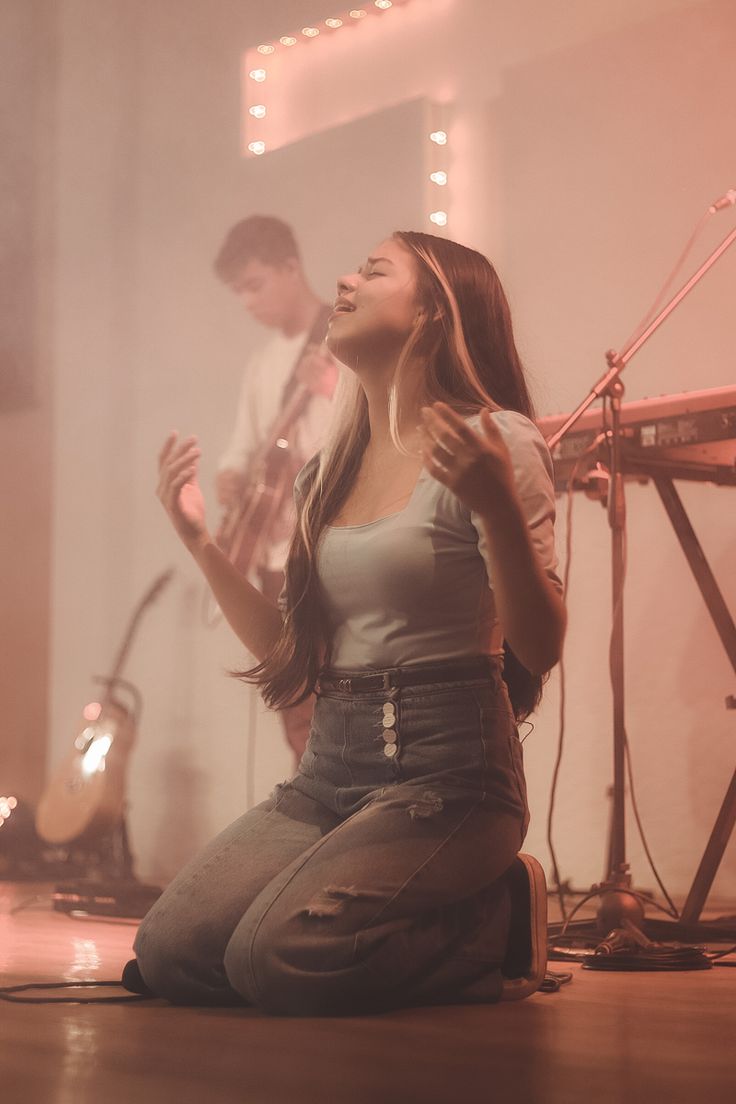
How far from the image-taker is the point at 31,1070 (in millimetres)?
1035

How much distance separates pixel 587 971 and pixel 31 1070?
0.98 meters

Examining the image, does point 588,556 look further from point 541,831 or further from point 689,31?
point 689,31

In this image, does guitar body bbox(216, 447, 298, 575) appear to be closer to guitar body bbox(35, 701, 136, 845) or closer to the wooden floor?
guitar body bbox(35, 701, 136, 845)

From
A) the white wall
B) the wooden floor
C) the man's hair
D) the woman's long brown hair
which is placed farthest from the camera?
the man's hair

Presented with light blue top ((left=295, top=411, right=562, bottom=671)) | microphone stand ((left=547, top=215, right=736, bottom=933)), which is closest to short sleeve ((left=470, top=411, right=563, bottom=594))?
light blue top ((left=295, top=411, right=562, bottom=671))

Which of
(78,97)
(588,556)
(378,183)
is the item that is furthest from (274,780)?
(78,97)

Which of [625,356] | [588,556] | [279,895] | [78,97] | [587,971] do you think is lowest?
[587,971]

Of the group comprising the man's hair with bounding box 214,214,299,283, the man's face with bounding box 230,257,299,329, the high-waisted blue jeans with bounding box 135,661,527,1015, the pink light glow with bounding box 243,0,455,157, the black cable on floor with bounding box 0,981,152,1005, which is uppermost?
the pink light glow with bounding box 243,0,455,157

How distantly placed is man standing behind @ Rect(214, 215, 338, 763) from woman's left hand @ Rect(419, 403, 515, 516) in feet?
6.18

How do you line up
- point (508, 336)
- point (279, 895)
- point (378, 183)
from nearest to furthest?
1. point (279, 895)
2. point (508, 336)
3. point (378, 183)

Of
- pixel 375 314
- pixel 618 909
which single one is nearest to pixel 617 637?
pixel 618 909

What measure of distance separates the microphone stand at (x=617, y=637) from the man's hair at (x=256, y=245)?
1657mm

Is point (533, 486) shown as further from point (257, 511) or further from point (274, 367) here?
point (274, 367)

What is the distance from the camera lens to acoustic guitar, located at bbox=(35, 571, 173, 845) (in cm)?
334
